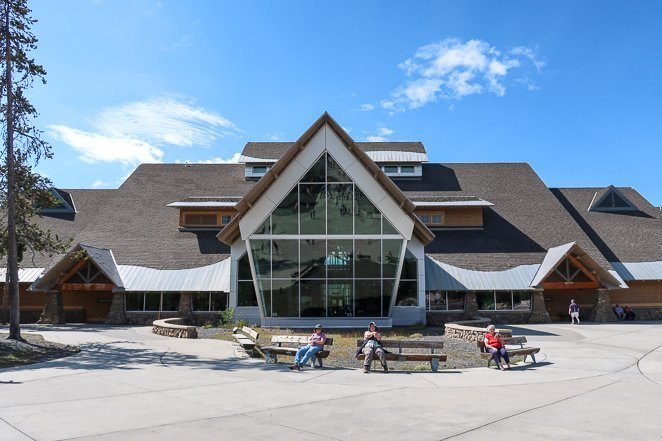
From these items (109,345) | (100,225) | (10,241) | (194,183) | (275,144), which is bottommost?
(109,345)

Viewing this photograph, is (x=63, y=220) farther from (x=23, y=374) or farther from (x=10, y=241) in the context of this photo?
(x=23, y=374)

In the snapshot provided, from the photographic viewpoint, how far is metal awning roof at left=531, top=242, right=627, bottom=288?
28781mm

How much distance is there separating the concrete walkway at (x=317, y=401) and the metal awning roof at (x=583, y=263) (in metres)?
13.8

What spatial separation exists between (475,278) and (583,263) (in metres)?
6.09

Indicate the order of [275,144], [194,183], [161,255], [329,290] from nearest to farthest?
[329,290], [161,255], [194,183], [275,144]

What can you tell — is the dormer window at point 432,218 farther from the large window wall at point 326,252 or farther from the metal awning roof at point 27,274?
the metal awning roof at point 27,274

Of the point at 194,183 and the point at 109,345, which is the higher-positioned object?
the point at 194,183

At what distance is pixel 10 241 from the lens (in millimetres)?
18078

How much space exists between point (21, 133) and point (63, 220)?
764 inches

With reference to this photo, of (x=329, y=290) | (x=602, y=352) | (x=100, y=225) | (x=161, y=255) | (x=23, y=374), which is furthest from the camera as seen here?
(x=100, y=225)

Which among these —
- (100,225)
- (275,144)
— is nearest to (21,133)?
(100,225)

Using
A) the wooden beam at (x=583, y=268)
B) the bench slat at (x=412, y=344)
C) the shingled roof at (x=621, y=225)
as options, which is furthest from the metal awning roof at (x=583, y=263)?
the bench slat at (x=412, y=344)

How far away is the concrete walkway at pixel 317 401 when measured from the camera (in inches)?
278

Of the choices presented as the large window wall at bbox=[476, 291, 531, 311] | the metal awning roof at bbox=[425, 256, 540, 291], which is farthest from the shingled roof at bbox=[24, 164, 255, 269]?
the large window wall at bbox=[476, 291, 531, 311]
